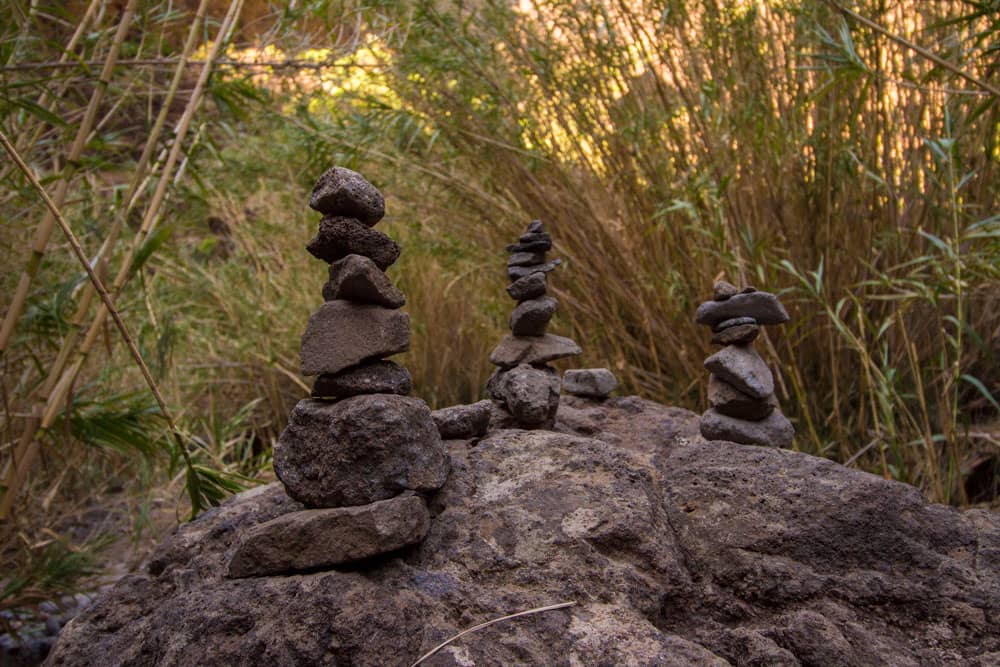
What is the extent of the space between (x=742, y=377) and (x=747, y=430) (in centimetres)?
13

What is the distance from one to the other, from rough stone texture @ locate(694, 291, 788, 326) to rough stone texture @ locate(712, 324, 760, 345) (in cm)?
3

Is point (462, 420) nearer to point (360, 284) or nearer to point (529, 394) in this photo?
point (529, 394)

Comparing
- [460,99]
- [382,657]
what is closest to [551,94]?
[460,99]

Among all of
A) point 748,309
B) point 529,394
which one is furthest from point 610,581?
point 748,309

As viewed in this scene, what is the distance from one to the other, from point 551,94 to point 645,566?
2132mm

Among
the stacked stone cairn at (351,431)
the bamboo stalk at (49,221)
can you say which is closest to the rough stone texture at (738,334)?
the stacked stone cairn at (351,431)

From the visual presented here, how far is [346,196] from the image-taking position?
5.04 ft

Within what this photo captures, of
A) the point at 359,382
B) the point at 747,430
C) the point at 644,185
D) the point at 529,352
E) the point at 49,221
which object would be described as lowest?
the point at 747,430

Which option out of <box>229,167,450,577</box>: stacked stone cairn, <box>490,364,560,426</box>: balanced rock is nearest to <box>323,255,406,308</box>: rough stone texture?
<box>229,167,450,577</box>: stacked stone cairn

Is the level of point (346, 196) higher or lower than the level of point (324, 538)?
higher

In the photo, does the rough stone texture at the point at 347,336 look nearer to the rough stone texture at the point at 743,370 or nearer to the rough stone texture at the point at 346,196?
the rough stone texture at the point at 346,196

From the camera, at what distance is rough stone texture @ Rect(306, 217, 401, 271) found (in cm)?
157

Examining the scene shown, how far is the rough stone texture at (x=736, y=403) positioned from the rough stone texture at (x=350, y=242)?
2.89 ft

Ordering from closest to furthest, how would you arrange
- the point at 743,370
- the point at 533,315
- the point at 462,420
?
the point at 462,420 → the point at 743,370 → the point at 533,315
